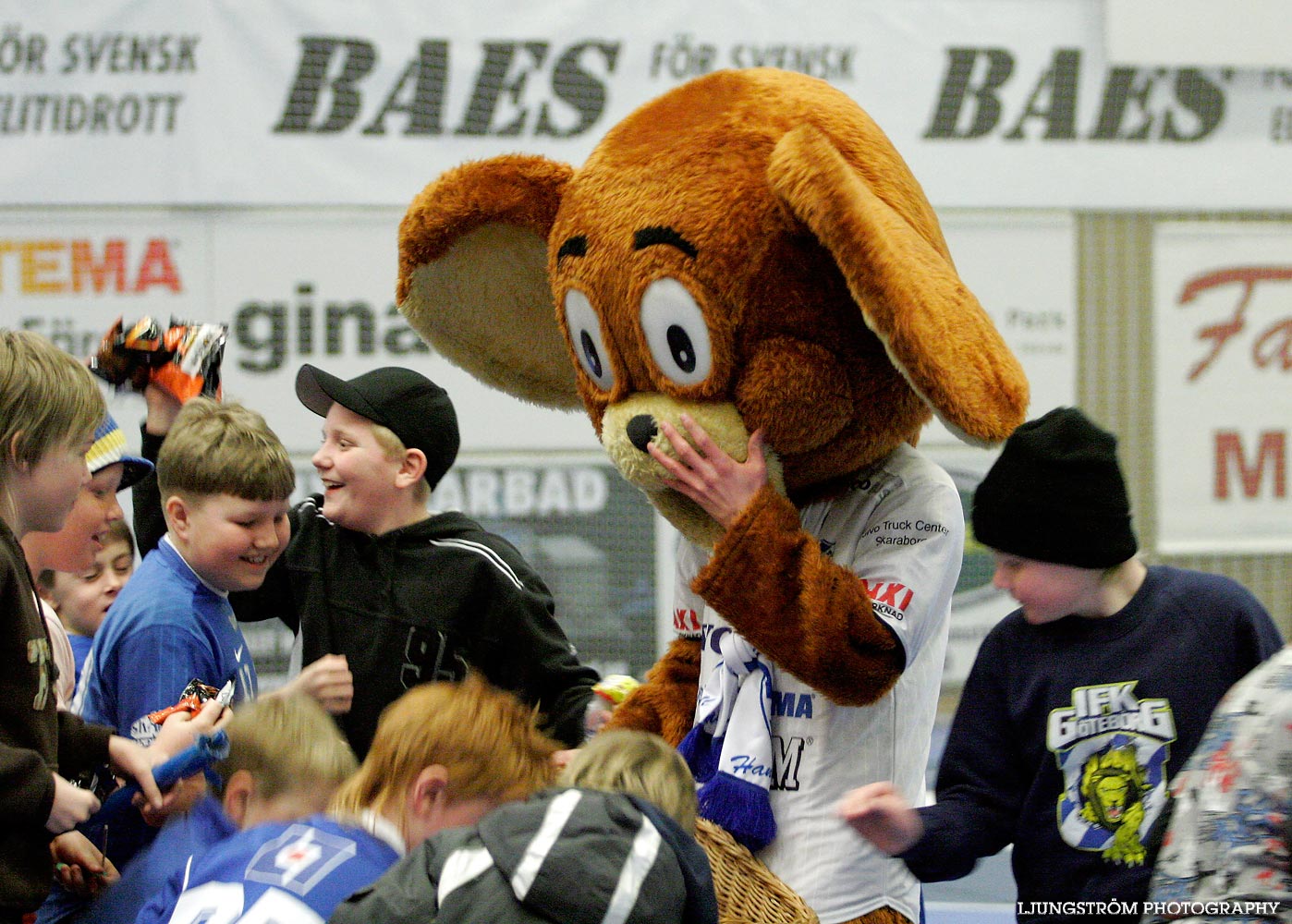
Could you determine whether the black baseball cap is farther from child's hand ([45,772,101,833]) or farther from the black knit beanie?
the black knit beanie

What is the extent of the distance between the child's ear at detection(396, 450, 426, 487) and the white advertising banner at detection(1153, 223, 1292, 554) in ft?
13.2

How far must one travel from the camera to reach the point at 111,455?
2467mm

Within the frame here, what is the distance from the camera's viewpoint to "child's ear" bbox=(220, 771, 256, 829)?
1887mm

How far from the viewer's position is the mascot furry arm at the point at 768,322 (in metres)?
1.80

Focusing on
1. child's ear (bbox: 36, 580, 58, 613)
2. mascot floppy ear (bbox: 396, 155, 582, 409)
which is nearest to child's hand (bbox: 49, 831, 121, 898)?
mascot floppy ear (bbox: 396, 155, 582, 409)

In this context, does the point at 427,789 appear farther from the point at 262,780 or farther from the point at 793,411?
Answer: the point at 793,411

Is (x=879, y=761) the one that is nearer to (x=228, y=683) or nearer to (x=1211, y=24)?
(x=228, y=683)

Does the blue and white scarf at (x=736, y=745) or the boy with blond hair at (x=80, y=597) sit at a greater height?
the blue and white scarf at (x=736, y=745)

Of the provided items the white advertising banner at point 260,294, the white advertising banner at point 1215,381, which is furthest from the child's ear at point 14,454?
the white advertising banner at point 1215,381

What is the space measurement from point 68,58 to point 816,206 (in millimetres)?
4462

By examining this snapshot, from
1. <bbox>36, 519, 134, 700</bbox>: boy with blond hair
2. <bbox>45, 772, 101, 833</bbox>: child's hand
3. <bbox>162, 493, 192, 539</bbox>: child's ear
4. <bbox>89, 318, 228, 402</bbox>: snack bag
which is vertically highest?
<bbox>89, 318, 228, 402</bbox>: snack bag

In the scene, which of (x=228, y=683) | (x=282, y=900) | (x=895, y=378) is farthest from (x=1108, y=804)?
(x=228, y=683)

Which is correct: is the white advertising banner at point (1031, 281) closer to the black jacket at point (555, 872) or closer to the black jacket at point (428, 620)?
the black jacket at point (428, 620)

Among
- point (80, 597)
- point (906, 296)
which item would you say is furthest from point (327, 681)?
point (80, 597)
